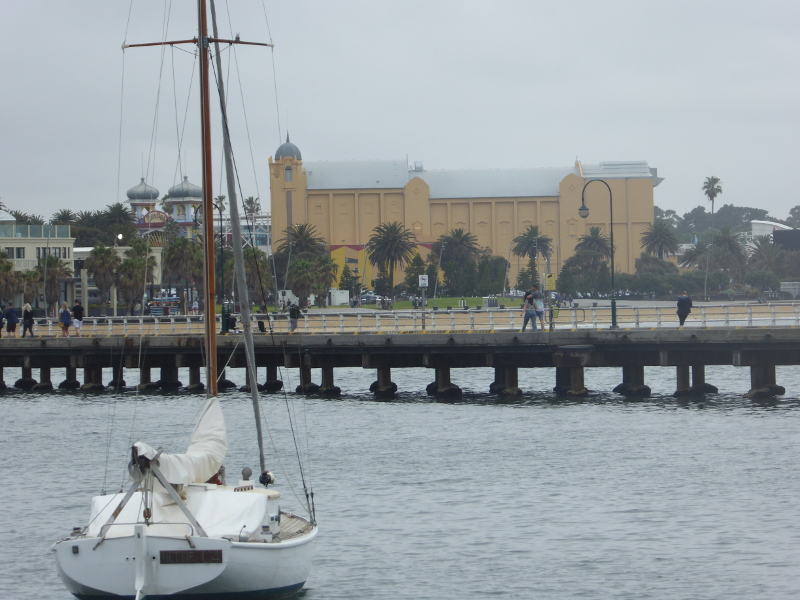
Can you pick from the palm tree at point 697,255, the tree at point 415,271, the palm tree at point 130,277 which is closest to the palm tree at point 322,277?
the palm tree at point 130,277

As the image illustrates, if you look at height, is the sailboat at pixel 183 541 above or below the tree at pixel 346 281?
below

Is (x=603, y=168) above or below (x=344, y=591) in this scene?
above

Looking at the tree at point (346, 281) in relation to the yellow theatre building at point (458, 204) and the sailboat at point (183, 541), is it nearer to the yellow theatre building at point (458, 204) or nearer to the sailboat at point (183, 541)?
the yellow theatre building at point (458, 204)

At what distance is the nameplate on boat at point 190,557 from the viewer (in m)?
15.6

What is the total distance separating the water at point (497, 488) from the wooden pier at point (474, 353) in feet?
3.51

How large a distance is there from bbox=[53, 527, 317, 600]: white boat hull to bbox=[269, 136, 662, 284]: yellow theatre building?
151068 millimetres

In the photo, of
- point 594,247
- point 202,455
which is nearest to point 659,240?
point 594,247

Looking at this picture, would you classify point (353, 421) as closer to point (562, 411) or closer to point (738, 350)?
point (562, 411)

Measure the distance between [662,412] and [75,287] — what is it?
74.0m

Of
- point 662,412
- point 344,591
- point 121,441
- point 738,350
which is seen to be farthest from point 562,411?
point 344,591

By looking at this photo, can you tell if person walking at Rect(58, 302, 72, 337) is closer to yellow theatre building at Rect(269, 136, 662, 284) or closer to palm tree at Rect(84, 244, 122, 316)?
palm tree at Rect(84, 244, 122, 316)

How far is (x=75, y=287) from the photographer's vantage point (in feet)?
340

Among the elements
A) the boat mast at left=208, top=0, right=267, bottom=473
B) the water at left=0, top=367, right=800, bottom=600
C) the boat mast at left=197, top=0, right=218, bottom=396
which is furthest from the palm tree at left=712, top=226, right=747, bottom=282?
the boat mast at left=197, top=0, right=218, bottom=396

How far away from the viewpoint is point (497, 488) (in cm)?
2680
